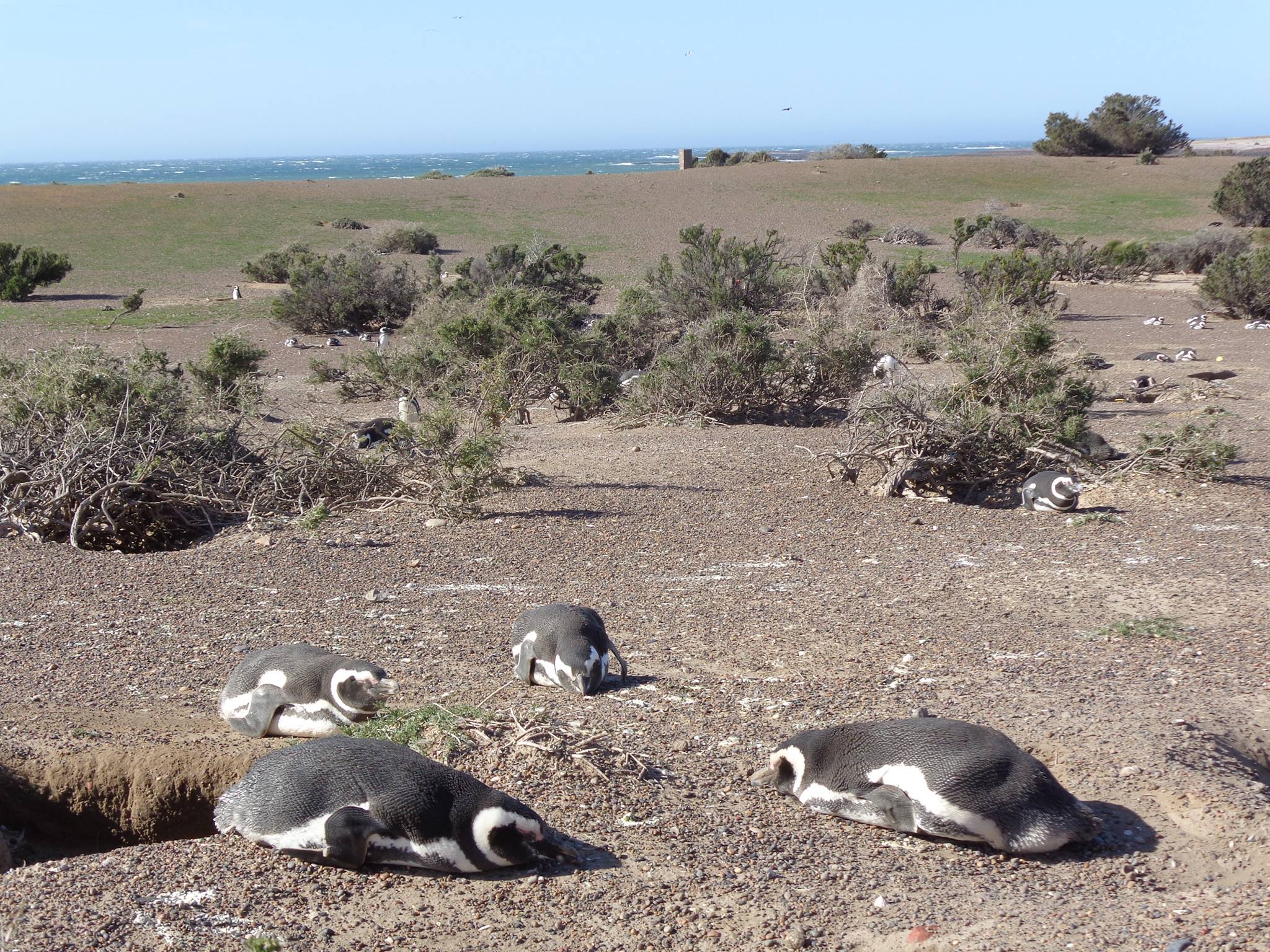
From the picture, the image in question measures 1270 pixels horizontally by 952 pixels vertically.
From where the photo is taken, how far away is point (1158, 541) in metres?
7.55

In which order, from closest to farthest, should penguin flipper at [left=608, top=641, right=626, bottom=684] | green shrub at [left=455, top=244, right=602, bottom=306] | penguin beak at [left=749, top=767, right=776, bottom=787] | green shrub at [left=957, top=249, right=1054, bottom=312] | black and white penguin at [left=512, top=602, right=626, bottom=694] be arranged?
penguin beak at [left=749, top=767, right=776, bottom=787] < black and white penguin at [left=512, top=602, right=626, bottom=694] < penguin flipper at [left=608, top=641, right=626, bottom=684] < green shrub at [left=957, top=249, right=1054, bottom=312] < green shrub at [left=455, top=244, right=602, bottom=306]

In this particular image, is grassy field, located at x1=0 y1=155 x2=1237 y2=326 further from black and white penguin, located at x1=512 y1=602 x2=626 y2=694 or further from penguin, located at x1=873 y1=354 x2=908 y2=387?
black and white penguin, located at x1=512 y1=602 x2=626 y2=694

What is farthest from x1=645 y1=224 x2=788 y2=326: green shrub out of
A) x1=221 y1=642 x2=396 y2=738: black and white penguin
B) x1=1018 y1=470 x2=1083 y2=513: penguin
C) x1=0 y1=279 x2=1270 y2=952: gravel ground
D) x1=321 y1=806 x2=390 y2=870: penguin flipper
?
x1=321 y1=806 x2=390 y2=870: penguin flipper

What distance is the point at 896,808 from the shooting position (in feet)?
12.0

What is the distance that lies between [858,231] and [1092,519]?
29.7 meters

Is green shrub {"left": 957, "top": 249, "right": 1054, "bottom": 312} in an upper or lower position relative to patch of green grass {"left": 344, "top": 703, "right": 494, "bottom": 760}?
upper

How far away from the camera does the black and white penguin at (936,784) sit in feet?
11.7

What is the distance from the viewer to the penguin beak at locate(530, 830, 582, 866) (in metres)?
3.40

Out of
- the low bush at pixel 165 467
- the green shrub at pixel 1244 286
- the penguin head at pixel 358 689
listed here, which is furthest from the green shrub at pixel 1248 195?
the penguin head at pixel 358 689

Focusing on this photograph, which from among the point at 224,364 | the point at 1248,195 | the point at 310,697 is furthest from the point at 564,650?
the point at 1248,195

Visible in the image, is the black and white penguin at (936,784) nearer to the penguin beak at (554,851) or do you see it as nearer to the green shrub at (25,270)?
the penguin beak at (554,851)

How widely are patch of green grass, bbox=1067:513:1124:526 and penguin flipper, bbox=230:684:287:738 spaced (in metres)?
5.88

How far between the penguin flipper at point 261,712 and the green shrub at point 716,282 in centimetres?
1246

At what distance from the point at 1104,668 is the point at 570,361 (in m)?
9.17
